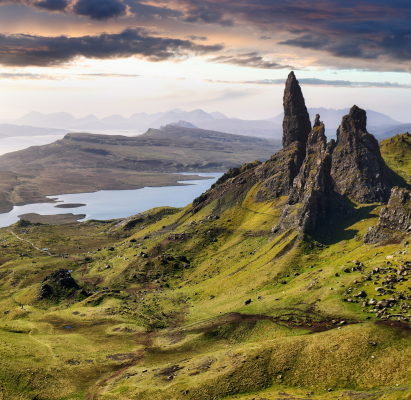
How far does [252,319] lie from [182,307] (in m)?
38.2

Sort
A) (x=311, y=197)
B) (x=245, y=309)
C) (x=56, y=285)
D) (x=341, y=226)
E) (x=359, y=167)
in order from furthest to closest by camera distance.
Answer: (x=359, y=167) < (x=56, y=285) < (x=341, y=226) < (x=311, y=197) < (x=245, y=309)

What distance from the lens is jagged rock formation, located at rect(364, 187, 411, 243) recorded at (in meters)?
107

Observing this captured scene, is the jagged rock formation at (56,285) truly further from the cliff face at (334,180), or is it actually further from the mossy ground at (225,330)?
the cliff face at (334,180)

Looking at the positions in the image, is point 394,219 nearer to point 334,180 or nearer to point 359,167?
point 359,167

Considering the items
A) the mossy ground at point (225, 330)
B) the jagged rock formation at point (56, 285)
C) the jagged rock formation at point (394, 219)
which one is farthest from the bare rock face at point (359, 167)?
the jagged rock formation at point (56, 285)

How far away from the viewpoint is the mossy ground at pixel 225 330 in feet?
210

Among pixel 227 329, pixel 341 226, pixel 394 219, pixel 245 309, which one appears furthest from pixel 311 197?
pixel 227 329

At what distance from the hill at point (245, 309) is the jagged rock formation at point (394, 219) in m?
0.37

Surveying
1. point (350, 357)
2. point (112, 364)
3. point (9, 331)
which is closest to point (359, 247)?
point (350, 357)

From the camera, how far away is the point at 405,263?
86.8 m

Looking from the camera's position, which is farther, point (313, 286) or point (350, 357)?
point (313, 286)

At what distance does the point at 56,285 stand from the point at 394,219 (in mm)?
134537

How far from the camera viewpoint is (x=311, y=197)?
143 m

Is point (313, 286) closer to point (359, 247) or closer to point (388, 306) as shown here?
point (388, 306)
